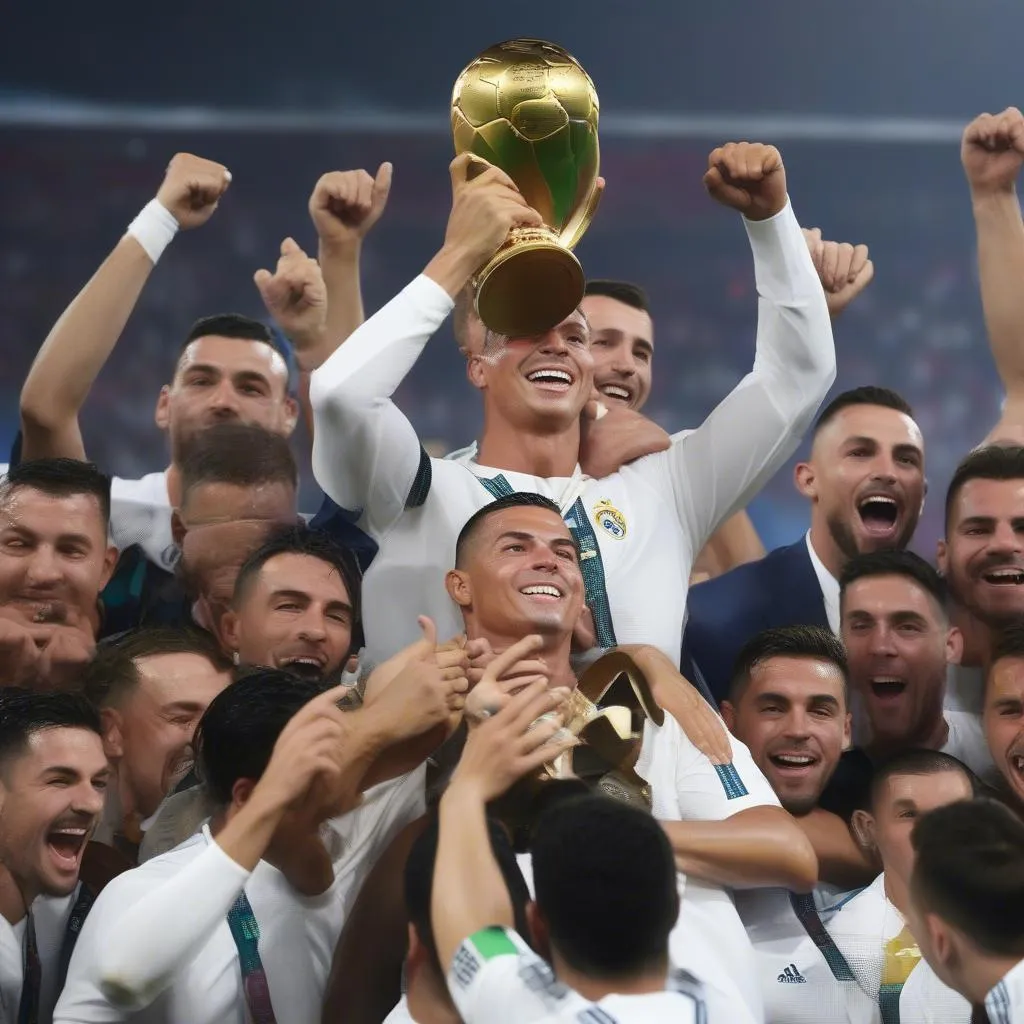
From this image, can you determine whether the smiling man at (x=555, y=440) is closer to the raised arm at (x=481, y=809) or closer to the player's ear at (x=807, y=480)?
the player's ear at (x=807, y=480)

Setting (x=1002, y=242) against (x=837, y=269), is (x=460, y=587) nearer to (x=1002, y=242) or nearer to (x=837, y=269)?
(x=837, y=269)

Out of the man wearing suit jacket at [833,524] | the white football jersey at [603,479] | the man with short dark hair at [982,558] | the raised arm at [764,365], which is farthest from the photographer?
the man wearing suit jacket at [833,524]

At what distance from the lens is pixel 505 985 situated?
2.52 m

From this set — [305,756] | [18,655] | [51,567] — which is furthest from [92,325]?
[305,756]

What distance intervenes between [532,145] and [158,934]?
6.05 ft

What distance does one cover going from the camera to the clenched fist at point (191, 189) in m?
4.71

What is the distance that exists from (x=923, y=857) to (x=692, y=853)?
452mm

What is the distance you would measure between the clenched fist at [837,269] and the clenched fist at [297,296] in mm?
1242

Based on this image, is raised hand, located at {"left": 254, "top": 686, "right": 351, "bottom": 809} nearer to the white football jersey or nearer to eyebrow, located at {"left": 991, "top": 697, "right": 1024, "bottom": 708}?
the white football jersey

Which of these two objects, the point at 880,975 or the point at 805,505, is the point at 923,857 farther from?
the point at 805,505

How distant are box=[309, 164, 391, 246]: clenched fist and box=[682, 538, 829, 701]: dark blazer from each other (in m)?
1.17

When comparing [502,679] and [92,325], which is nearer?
[502,679]

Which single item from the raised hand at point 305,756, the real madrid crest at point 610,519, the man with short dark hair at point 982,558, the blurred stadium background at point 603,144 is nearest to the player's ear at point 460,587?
the real madrid crest at point 610,519

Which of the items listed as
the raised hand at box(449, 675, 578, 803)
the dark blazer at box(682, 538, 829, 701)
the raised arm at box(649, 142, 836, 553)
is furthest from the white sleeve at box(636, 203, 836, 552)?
the raised hand at box(449, 675, 578, 803)
